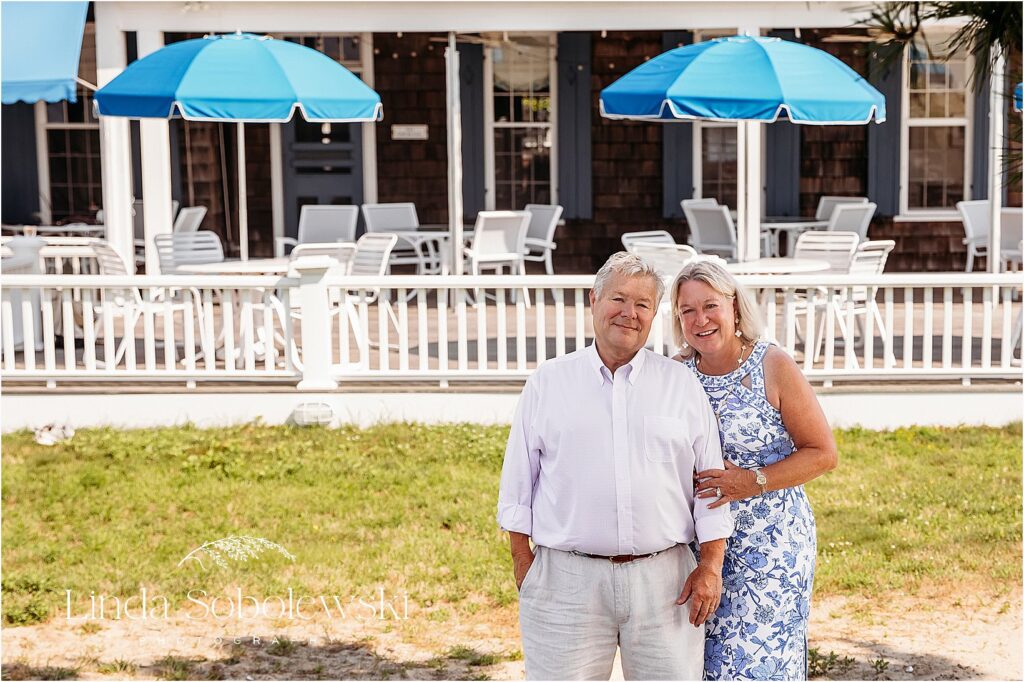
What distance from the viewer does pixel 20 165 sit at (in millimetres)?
14000

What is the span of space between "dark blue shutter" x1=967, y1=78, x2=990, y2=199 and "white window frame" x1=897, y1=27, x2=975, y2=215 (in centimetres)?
4

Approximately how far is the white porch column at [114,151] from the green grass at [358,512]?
3436 millimetres

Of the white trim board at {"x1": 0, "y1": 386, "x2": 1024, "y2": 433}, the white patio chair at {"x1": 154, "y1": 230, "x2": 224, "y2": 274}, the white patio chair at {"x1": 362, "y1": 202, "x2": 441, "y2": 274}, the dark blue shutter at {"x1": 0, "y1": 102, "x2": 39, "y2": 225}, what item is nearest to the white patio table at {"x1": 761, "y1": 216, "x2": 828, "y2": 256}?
the white patio chair at {"x1": 362, "y1": 202, "x2": 441, "y2": 274}

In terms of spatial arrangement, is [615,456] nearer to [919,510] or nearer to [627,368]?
[627,368]

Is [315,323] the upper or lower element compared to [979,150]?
lower

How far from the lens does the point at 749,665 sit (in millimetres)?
3053

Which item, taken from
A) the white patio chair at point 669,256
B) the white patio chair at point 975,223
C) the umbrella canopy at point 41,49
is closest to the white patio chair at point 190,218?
the umbrella canopy at point 41,49

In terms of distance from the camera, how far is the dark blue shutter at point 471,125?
13.7 m

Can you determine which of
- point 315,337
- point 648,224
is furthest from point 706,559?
point 648,224

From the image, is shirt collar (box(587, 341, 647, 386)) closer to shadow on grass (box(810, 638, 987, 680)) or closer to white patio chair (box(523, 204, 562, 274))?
shadow on grass (box(810, 638, 987, 680))

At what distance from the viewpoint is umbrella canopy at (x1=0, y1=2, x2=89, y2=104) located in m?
9.80

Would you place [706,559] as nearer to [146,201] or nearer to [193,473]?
[193,473]

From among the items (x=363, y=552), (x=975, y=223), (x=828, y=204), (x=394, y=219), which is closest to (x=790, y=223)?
(x=828, y=204)

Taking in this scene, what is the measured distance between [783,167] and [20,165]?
819cm
